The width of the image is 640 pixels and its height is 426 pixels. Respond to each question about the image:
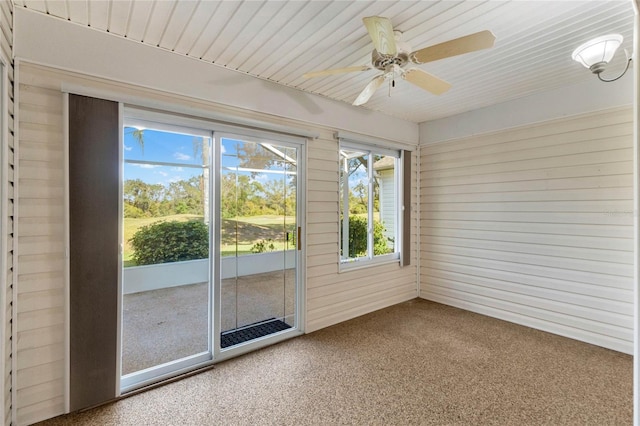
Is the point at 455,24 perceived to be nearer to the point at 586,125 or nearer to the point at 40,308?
the point at 586,125

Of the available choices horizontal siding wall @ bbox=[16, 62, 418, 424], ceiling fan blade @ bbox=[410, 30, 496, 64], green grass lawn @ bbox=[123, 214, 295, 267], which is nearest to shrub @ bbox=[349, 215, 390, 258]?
green grass lawn @ bbox=[123, 214, 295, 267]

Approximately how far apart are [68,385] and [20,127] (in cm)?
182

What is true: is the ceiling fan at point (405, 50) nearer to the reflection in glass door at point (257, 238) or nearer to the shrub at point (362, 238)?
the reflection in glass door at point (257, 238)

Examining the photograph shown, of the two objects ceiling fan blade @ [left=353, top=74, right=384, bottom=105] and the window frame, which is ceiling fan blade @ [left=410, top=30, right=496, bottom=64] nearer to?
ceiling fan blade @ [left=353, top=74, right=384, bottom=105]

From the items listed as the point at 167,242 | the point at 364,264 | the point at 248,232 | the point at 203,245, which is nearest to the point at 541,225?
the point at 364,264

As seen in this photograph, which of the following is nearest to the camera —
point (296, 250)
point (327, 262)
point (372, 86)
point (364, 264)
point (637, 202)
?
point (637, 202)

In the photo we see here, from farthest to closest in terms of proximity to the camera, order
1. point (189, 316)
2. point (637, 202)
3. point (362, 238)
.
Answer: point (362, 238) < point (189, 316) < point (637, 202)

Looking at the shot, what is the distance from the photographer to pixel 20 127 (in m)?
1.97

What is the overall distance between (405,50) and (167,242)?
370 centimetres

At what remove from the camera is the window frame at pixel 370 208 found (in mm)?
3884

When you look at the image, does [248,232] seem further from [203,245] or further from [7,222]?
[7,222]

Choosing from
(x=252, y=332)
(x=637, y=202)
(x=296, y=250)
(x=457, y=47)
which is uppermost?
(x=457, y=47)

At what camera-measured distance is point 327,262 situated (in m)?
3.62

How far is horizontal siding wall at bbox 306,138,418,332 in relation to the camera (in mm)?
3477
